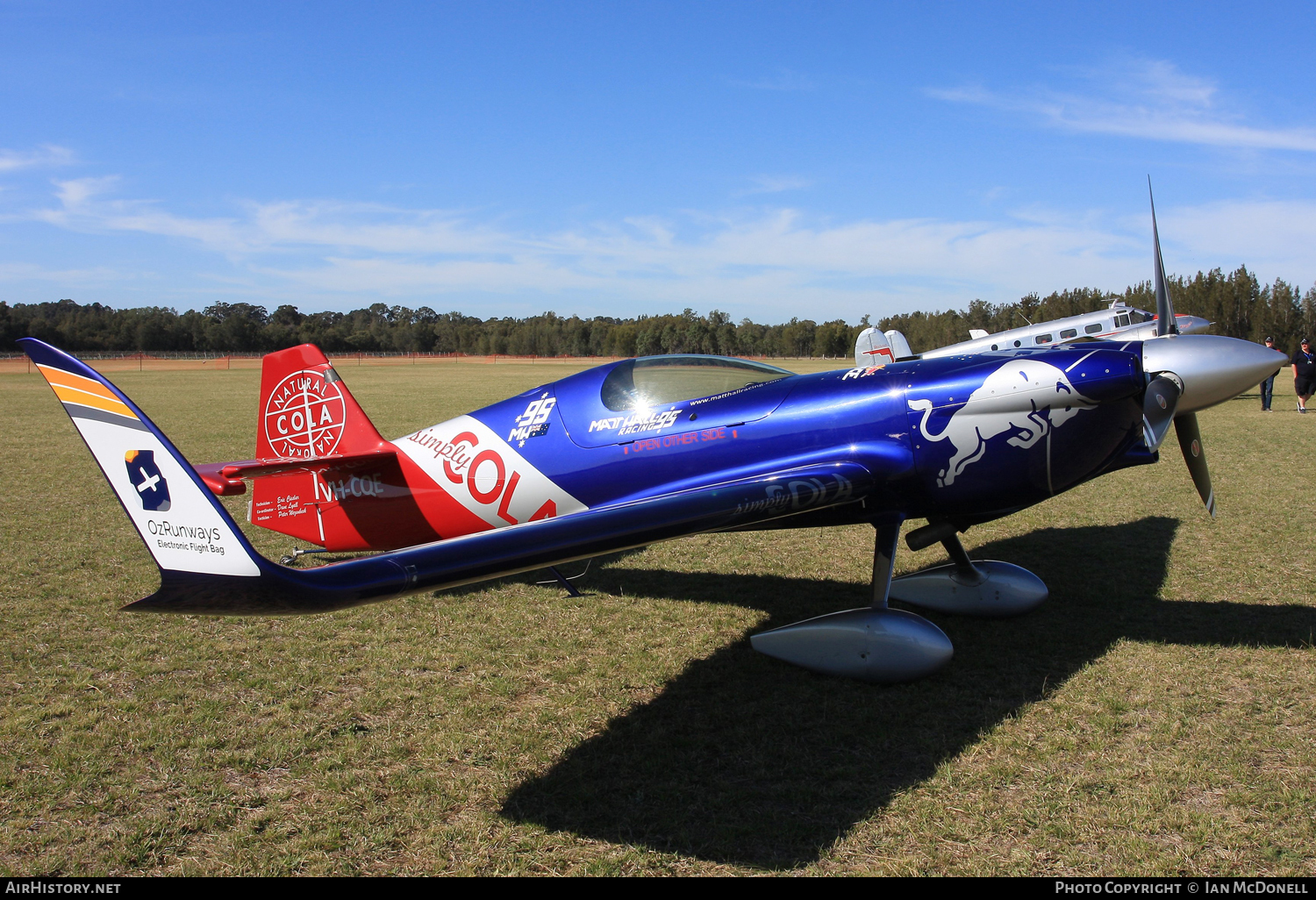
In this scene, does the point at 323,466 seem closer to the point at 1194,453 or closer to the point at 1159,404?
the point at 1159,404

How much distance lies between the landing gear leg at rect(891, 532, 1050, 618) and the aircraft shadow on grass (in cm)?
13

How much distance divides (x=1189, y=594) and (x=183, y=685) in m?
7.55

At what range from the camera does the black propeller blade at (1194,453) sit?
564cm

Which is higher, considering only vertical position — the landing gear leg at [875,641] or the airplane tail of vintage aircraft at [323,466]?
the airplane tail of vintage aircraft at [323,466]

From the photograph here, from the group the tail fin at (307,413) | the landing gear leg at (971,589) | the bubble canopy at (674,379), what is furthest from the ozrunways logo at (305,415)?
the landing gear leg at (971,589)

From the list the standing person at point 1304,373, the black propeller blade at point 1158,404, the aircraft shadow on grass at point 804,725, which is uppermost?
the black propeller blade at point 1158,404

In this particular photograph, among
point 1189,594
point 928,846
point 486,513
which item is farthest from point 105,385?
point 1189,594

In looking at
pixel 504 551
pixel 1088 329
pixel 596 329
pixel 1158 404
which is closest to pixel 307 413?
pixel 504 551

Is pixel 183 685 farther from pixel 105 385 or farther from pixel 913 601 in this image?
pixel 913 601

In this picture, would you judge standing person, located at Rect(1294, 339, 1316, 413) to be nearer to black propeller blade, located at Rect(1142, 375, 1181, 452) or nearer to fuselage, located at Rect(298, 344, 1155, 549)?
black propeller blade, located at Rect(1142, 375, 1181, 452)

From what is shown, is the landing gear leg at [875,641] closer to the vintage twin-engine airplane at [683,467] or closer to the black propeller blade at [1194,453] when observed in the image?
the vintage twin-engine airplane at [683,467]

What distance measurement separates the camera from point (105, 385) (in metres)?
3.19

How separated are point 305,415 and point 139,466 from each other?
129 inches

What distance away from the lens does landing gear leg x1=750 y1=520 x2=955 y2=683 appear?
15.1 ft
